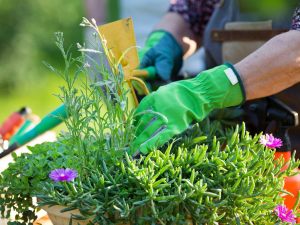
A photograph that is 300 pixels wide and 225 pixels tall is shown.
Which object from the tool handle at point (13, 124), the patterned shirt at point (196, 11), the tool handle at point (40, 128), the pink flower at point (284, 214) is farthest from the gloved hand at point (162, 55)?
the pink flower at point (284, 214)

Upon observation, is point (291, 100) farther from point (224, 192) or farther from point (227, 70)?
point (224, 192)

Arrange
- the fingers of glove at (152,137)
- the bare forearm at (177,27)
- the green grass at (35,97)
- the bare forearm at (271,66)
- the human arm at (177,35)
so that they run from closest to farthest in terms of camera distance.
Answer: the fingers of glove at (152,137)
the bare forearm at (271,66)
the human arm at (177,35)
the bare forearm at (177,27)
the green grass at (35,97)

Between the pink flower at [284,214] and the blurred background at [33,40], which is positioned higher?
the pink flower at [284,214]

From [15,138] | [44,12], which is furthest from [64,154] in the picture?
[44,12]

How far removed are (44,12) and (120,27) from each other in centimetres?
395

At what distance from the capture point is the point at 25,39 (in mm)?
4969

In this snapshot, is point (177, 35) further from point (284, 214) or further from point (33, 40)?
point (33, 40)

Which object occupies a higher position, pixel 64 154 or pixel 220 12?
pixel 220 12

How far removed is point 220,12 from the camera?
1998 millimetres

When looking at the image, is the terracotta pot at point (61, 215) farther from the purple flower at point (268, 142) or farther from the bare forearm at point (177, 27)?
the bare forearm at point (177, 27)

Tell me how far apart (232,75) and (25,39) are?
3869 millimetres

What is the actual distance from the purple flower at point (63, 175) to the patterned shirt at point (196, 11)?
4.16ft

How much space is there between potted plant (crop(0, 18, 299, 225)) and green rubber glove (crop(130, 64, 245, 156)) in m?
0.04

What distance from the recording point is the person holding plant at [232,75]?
4.10ft
